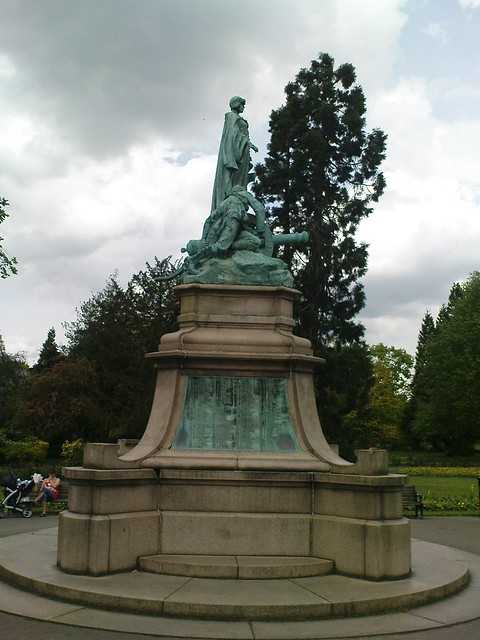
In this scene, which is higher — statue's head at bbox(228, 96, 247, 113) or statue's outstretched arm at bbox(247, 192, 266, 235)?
statue's head at bbox(228, 96, 247, 113)

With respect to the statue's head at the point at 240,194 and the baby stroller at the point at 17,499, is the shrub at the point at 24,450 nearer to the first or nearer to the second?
the baby stroller at the point at 17,499

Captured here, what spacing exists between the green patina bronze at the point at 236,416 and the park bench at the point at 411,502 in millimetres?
9467

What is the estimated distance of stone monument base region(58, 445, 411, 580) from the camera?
28.2ft

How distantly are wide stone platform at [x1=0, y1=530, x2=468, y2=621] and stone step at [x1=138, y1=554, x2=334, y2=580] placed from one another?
0.12 m

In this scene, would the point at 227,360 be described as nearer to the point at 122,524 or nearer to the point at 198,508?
the point at 198,508

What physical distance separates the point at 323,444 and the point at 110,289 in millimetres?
36606

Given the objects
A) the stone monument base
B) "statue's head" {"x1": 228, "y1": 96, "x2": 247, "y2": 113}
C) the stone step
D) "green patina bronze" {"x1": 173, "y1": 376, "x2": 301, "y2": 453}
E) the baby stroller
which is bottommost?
the baby stroller

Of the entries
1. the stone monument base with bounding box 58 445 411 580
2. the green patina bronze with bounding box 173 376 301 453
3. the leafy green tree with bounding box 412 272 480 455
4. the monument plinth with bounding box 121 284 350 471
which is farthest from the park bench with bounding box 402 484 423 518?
the leafy green tree with bounding box 412 272 480 455

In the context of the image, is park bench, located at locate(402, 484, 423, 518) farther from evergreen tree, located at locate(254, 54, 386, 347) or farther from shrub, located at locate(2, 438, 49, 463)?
shrub, located at locate(2, 438, 49, 463)

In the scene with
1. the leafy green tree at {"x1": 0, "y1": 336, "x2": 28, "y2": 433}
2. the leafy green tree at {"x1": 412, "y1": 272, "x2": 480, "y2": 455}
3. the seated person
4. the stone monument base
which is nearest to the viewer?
the stone monument base

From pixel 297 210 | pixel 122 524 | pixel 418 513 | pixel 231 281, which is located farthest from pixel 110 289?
pixel 122 524

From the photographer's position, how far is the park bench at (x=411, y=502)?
1845 cm

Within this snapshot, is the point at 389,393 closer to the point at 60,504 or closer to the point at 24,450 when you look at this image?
the point at 24,450

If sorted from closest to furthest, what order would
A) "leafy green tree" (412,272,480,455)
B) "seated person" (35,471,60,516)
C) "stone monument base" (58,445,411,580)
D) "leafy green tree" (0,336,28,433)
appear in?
"stone monument base" (58,445,411,580) < "seated person" (35,471,60,516) < "leafy green tree" (412,272,480,455) < "leafy green tree" (0,336,28,433)
